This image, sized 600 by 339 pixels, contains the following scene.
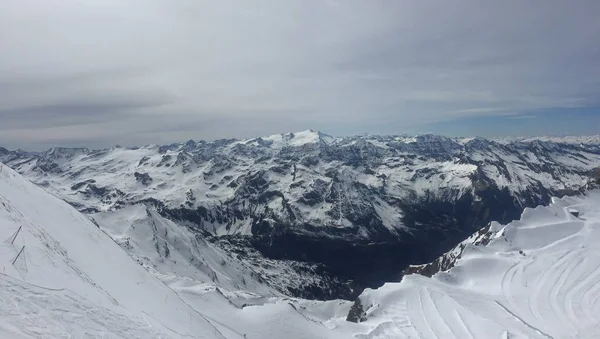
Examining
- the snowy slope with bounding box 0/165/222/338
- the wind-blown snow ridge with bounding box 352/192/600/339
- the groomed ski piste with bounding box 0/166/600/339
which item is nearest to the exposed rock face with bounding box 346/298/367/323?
the wind-blown snow ridge with bounding box 352/192/600/339

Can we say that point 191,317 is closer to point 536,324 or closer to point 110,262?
point 110,262

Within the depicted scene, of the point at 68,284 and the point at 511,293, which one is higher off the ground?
the point at 68,284

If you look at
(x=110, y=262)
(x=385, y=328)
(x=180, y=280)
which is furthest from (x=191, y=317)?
(x=180, y=280)

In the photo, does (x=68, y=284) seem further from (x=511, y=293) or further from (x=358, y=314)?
(x=358, y=314)

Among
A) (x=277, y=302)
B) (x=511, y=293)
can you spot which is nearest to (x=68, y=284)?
(x=277, y=302)

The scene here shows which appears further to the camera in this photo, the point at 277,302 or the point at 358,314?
the point at 358,314

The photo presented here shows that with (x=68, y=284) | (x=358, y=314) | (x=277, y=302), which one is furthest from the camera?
(x=358, y=314)

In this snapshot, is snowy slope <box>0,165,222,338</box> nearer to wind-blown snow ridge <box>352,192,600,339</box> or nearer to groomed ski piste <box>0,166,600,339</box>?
groomed ski piste <box>0,166,600,339</box>
